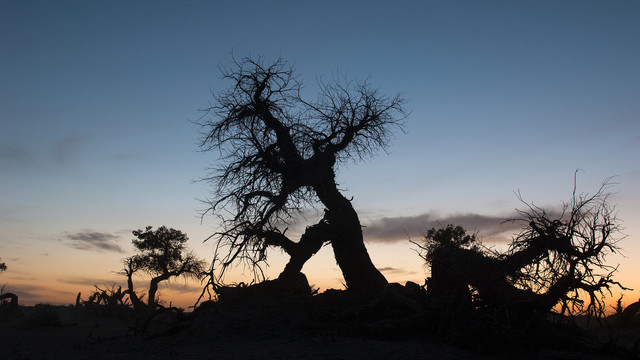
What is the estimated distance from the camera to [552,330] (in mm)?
10938

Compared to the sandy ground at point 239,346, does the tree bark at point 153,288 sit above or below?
above

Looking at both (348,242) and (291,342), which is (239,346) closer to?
(291,342)

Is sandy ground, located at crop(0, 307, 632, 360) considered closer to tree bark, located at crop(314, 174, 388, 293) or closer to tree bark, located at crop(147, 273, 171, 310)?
tree bark, located at crop(314, 174, 388, 293)

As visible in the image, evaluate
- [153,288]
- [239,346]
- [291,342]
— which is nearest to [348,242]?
[291,342]

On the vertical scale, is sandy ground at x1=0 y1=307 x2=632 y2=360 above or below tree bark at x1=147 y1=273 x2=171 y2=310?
below

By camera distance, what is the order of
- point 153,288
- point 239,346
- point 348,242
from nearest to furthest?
Answer: 1. point 239,346
2. point 348,242
3. point 153,288

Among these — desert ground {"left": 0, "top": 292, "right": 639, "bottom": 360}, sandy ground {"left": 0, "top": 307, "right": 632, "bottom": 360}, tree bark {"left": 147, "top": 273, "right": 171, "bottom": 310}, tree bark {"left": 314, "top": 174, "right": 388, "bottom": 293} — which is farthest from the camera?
tree bark {"left": 147, "top": 273, "right": 171, "bottom": 310}

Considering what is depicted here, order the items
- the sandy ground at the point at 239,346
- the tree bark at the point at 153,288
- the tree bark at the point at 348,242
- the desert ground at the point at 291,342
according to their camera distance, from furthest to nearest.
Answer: the tree bark at the point at 153,288 < the tree bark at the point at 348,242 < the desert ground at the point at 291,342 < the sandy ground at the point at 239,346

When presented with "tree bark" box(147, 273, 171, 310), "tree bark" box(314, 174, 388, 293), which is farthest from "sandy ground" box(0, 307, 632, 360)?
"tree bark" box(147, 273, 171, 310)

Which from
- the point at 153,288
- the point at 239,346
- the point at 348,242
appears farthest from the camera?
the point at 153,288

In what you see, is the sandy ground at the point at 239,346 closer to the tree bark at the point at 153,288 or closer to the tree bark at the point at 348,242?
the tree bark at the point at 348,242

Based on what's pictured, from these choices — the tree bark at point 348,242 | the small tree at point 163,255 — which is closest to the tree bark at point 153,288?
the small tree at point 163,255

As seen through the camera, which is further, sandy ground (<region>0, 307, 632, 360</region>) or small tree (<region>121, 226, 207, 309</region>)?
small tree (<region>121, 226, 207, 309</region>)

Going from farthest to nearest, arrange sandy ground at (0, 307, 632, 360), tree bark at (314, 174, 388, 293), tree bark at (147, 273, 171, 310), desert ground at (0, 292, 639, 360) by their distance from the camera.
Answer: tree bark at (147, 273, 171, 310) < tree bark at (314, 174, 388, 293) < desert ground at (0, 292, 639, 360) < sandy ground at (0, 307, 632, 360)
